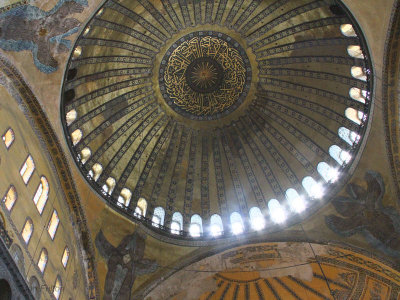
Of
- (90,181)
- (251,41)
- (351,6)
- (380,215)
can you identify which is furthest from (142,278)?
(351,6)

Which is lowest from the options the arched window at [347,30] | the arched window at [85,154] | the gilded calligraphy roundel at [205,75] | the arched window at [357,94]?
the arched window at [85,154]

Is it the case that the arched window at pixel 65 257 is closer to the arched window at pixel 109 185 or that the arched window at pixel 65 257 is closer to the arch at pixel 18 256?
the arch at pixel 18 256

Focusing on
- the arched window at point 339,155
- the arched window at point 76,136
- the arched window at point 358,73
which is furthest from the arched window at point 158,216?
the arched window at point 358,73

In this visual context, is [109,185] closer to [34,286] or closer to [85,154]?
[85,154]

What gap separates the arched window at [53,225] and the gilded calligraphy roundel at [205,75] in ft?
21.4

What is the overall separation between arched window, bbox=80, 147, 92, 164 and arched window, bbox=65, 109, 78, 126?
1097 millimetres

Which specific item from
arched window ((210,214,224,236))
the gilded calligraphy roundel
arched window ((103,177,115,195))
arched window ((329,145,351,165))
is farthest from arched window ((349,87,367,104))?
arched window ((103,177,115,195))

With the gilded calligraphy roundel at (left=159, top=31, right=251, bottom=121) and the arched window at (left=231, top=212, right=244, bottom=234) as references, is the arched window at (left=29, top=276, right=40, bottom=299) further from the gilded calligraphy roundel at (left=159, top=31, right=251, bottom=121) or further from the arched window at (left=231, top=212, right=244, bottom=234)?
the gilded calligraphy roundel at (left=159, top=31, right=251, bottom=121)

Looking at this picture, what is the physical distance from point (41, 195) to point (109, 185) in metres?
3.42

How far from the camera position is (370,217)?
11.6 meters

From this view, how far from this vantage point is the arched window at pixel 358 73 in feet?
39.6

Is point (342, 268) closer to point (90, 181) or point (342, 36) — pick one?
point (342, 36)

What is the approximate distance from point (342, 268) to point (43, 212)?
9.39m

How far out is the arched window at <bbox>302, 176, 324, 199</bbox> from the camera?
41.8 feet
